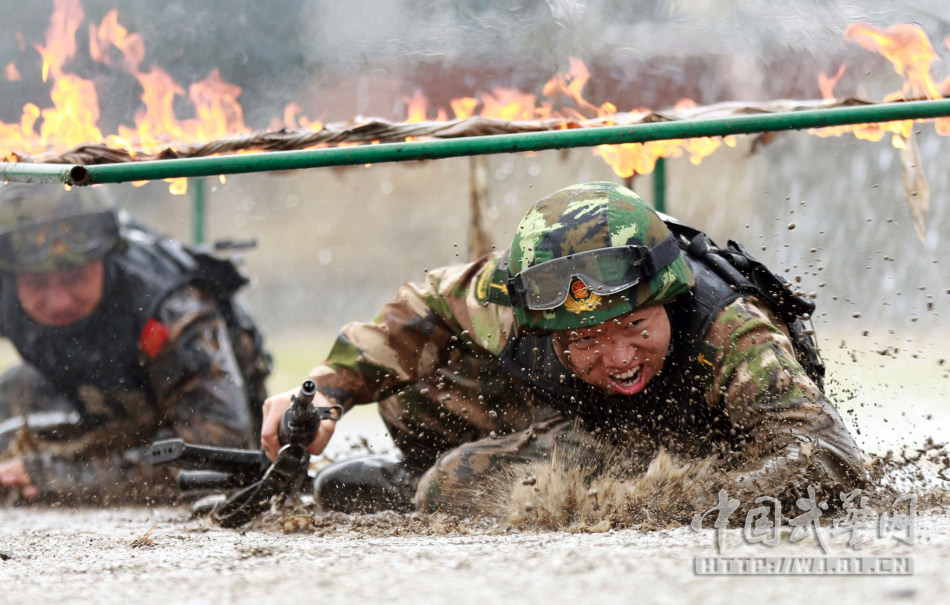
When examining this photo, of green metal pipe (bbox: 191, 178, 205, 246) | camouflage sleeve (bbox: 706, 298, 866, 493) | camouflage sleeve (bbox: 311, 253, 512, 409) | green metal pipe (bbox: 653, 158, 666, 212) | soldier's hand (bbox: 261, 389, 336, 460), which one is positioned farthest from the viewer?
green metal pipe (bbox: 191, 178, 205, 246)

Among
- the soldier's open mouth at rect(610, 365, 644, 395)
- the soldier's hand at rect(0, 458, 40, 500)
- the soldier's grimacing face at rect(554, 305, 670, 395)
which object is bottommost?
the soldier's hand at rect(0, 458, 40, 500)

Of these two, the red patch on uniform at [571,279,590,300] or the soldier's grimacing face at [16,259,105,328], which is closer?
the red patch on uniform at [571,279,590,300]

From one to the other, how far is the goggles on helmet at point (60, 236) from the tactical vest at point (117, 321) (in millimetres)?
69

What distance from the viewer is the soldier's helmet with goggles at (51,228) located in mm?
3498

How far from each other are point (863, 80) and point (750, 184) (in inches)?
322

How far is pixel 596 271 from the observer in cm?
210

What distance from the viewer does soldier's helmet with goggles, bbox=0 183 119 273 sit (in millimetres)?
3498

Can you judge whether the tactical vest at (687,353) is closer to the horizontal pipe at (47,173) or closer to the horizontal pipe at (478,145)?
the horizontal pipe at (478,145)

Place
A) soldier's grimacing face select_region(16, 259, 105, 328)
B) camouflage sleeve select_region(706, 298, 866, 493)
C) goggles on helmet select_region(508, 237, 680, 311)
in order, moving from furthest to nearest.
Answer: soldier's grimacing face select_region(16, 259, 105, 328)
goggles on helmet select_region(508, 237, 680, 311)
camouflage sleeve select_region(706, 298, 866, 493)

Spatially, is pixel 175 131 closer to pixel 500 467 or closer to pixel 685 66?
pixel 500 467

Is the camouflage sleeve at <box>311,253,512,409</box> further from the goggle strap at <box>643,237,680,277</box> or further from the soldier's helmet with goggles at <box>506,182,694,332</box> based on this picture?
the goggle strap at <box>643,237,680,277</box>

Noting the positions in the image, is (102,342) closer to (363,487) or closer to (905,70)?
(363,487)

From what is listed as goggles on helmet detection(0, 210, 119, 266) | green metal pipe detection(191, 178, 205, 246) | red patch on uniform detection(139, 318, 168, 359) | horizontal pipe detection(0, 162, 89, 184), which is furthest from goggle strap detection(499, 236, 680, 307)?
green metal pipe detection(191, 178, 205, 246)

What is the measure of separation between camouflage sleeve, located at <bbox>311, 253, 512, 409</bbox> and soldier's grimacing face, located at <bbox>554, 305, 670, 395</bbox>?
1.37ft
